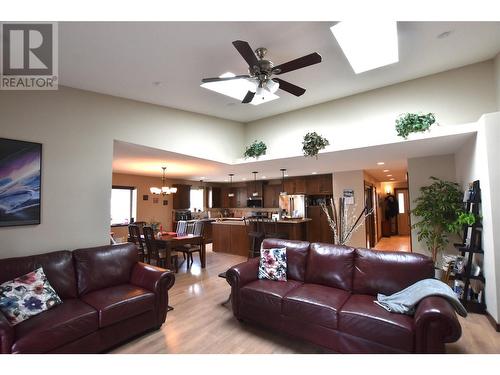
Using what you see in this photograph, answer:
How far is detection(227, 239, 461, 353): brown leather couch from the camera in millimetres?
1838

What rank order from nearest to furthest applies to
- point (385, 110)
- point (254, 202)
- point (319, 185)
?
point (385, 110) < point (319, 185) < point (254, 202)

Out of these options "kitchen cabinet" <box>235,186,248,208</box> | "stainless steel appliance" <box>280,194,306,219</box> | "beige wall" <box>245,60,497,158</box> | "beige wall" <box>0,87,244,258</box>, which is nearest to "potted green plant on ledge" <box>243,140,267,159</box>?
"beige wall" <box>245,60,497,158</box>

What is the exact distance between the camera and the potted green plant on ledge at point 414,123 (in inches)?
125

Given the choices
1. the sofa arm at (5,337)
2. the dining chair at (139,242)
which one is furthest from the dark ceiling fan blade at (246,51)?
the dining chair at (139,242)

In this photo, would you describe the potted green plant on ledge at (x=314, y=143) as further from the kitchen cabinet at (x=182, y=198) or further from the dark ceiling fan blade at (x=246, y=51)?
the kitchen cabinet at (x=182, y=198)

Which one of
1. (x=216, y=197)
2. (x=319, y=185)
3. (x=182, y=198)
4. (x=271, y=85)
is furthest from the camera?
(x=216, y=197)

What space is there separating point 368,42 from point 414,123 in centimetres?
135

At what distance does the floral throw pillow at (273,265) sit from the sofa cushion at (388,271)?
84cm

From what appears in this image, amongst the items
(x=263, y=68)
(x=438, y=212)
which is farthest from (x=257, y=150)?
(x=438, y=212)

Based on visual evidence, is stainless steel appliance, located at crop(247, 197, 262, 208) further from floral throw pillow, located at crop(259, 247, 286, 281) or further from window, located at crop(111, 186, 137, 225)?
floral throw pillow, located at crop(259, 247, 286, 281)

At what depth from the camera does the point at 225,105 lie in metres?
4.25

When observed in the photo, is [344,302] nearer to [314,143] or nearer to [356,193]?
[314,143]

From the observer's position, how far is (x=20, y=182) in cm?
262

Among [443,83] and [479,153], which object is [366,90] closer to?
Result: [443,83]
